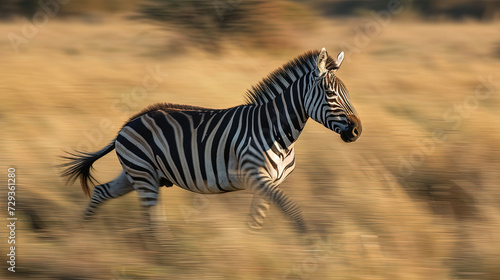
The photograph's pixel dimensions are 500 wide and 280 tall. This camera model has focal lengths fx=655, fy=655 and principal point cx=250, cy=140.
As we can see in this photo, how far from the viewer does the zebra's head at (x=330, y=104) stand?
462 cm

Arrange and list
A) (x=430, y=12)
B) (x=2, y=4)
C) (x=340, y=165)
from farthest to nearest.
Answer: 1. (x=430, y=12)
2. (x=2, y=4)
3. (x=340, y=165)

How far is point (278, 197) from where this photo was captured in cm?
461

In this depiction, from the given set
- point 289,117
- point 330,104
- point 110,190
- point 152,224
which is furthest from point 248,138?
point 110,190

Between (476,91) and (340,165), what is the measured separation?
3.56m

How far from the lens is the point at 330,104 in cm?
465

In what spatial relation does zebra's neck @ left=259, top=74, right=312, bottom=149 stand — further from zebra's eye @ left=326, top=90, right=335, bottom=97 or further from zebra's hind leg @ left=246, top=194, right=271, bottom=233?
zebra's hind leg @ left=246, top=194, right=271, bottom=233

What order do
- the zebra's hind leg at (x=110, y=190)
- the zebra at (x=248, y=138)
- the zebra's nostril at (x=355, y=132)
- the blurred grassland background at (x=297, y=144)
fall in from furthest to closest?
the zebra's hind leg at (x=110, y=190) → the blurred grassland background at (x=297, y=144) → the zebra at (x=248, y=138) → the zebra's nostril at (x=355, y=132)

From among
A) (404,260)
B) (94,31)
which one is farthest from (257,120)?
(94,31)

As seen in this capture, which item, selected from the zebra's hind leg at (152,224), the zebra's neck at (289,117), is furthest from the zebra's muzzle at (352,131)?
the zebra's hind leg at (152,224)

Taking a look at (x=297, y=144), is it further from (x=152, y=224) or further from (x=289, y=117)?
(x=152, y=224)

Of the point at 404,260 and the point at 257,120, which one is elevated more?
the point at 257,120

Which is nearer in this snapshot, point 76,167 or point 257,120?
point 257,120

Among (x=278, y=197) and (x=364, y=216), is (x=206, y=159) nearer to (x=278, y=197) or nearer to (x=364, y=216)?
(x=278, y=197)

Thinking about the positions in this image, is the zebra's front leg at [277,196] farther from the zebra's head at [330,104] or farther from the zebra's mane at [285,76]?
the zebra's mane at [285,76]
